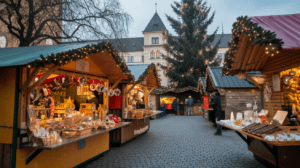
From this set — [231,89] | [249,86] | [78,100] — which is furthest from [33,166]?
[249,86]

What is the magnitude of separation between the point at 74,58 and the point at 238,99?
998 cm

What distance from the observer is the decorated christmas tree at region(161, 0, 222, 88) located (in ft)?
87.4

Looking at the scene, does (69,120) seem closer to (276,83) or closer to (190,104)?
(276,83)

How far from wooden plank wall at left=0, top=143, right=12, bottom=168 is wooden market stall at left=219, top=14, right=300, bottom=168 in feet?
15.6

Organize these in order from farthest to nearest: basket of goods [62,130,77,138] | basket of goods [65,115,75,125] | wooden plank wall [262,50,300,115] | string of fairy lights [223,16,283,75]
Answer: basket of goods [65,115,75,125], wooden plank wall [262,50,300,115], basket of goods [62,130,77,138], string of fairy lights [223,16,283,75]

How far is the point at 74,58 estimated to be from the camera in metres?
4.25

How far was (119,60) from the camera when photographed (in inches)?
246

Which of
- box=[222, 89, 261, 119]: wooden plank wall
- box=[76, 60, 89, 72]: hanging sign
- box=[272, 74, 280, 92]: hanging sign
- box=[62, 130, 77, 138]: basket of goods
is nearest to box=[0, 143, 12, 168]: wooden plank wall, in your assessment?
box=[62, 130, 77, 138]: basket of goods

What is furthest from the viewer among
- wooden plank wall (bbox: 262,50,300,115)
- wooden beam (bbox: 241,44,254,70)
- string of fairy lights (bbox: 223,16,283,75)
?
wooden beam (bbox: 241,44,254,70)

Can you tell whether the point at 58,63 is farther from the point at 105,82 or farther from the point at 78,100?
the point at 78,100

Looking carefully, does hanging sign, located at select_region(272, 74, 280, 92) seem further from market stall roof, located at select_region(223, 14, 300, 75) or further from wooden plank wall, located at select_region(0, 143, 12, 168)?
wooden plank wall, located at select_region(0, 143, 12, 168)

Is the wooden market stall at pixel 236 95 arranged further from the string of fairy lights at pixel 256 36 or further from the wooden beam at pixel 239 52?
the string of fairy lights at pixel 256 36

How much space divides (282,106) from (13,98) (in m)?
6.44

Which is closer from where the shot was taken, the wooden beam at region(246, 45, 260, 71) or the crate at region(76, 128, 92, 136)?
the crate at region(76, 128, 92, 136)
